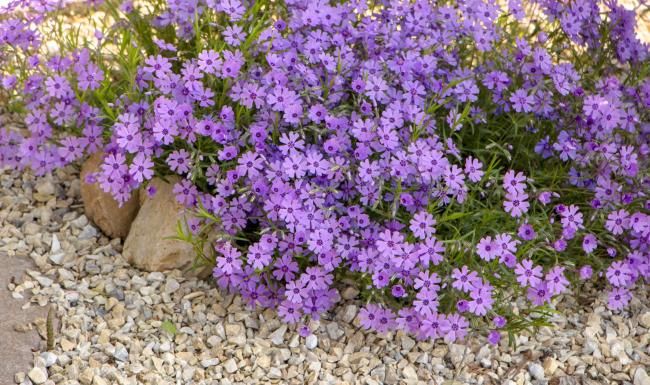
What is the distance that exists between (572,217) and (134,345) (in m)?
1.59

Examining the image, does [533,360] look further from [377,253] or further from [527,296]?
[377,253]

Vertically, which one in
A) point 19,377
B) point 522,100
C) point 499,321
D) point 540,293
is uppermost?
point 522,100

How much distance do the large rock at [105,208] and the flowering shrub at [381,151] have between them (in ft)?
0.56

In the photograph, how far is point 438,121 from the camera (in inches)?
127

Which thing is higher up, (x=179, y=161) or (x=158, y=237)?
(x=179, y=161)

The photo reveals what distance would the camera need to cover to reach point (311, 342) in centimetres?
291

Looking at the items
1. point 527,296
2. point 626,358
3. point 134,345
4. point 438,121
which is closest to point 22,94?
point 134,345

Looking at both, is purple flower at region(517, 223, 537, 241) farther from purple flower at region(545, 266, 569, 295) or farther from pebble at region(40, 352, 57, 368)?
pebble at region(40, 352, 57, 368)

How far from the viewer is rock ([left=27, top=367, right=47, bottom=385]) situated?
2670 millimetres

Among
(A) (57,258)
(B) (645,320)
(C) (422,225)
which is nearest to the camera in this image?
(C) (422,225)

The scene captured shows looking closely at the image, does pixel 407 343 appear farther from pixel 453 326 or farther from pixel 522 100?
pixel 522 100

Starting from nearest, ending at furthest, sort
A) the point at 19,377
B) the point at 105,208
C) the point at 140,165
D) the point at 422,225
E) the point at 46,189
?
the point at 19,377
the point at 422,225
the point at 140,165
the point at 105,208
the point at 46,189

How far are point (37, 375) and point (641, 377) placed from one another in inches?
79.3

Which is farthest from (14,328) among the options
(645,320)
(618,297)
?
(645,320)
